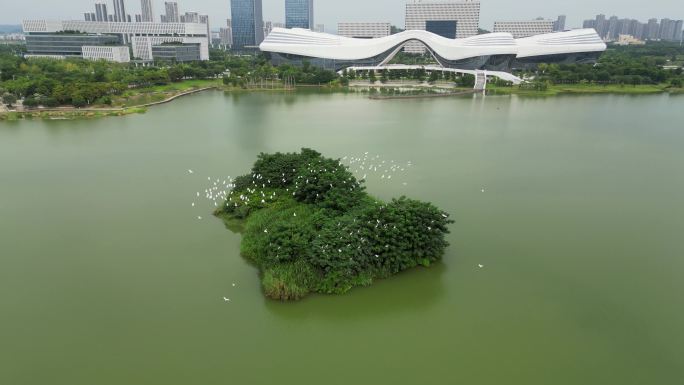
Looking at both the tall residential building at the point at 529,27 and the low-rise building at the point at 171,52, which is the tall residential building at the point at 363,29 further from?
the low-rise building at the point at 171,52

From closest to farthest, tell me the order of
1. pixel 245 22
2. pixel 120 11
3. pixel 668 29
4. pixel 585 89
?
pixel 585 89, pixel 120 11, pixel 245 22, pixel 668 29

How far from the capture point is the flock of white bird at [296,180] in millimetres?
5274

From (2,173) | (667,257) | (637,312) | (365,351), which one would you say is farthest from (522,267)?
(2,173)

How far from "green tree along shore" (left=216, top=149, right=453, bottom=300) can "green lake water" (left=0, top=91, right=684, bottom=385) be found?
0.14m

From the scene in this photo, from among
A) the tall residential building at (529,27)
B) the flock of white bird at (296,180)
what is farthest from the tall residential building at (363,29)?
the flock of white bird at (296,180)

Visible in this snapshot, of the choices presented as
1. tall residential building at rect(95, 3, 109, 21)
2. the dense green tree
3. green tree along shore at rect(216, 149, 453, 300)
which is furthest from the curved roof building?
tall residential building at rect(95, 3, 109, 21)

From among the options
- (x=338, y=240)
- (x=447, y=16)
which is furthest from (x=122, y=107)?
(x=447, y=16)

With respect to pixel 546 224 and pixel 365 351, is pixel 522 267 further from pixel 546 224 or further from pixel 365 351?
pixel 365 351

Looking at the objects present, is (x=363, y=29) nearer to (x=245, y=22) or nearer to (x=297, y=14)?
(x=297, y=14)

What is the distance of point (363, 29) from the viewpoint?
117 feet

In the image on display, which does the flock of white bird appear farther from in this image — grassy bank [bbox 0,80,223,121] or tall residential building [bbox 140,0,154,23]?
tall residential building [bbox 140,0,154,23]

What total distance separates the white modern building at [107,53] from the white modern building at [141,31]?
126 centimetres

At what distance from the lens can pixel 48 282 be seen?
401 cm

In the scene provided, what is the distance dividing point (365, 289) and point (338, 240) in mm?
470
